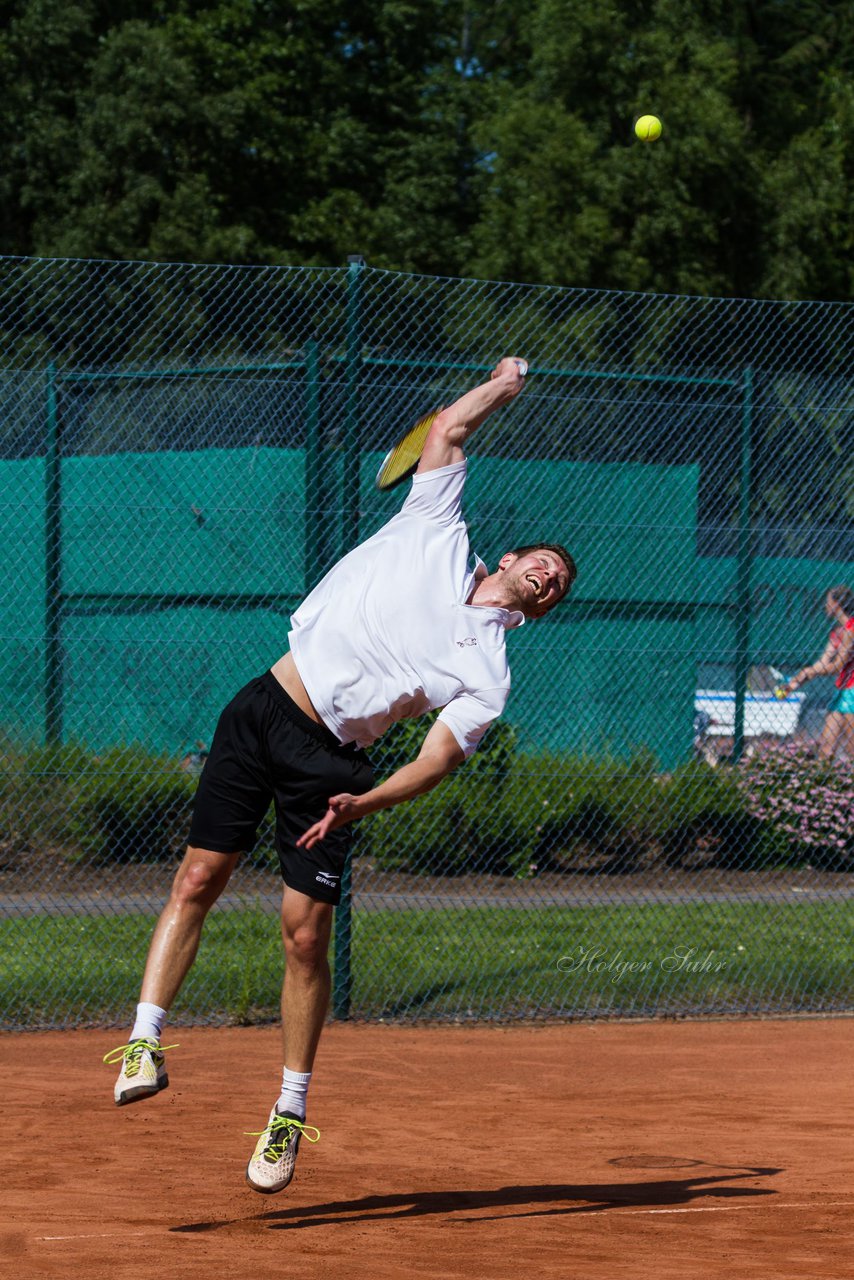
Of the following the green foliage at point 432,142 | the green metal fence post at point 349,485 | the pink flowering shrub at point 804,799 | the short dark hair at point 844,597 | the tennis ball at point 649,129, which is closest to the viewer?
the green metal fence post at point 349,485

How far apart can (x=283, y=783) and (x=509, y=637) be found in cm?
402

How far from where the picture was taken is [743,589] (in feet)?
27.2

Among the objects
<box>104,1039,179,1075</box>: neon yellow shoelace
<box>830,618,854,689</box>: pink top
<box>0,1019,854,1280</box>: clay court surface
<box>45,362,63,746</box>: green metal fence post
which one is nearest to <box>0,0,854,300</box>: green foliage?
<box>830,618,854,689</box>: pink top

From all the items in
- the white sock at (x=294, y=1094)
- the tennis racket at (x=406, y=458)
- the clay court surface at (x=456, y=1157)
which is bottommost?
the clay court surface at (x=456, y=1157)

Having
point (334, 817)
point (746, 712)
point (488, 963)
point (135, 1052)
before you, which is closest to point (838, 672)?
point (746, 712)

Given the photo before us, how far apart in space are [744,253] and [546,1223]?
15802mm

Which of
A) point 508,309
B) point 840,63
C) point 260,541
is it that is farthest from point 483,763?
point 840,63

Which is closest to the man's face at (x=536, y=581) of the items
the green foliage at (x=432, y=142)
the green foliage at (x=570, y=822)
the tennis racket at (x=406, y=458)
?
the tennis racket at (x=406, y=458)

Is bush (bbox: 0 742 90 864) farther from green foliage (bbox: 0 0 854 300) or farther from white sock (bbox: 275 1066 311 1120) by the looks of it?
green foliage (bbox: 0 0 854 300)

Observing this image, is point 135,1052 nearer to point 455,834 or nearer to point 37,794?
point 37,794

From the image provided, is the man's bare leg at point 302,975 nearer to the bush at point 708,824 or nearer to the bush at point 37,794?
the bush at point 37,794

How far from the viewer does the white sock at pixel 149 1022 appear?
4.39 m

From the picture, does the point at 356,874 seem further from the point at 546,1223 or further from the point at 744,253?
the point at 744,253

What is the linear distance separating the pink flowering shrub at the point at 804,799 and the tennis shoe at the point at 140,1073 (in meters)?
4.54
